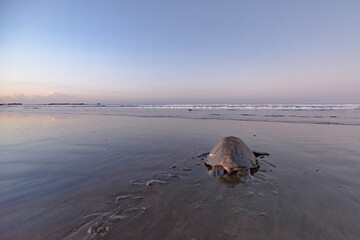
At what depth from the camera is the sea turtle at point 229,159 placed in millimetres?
4344

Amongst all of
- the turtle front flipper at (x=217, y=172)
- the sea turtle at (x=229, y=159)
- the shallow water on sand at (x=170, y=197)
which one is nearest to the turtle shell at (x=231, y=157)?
the sea turtle at (x=229, y=159)

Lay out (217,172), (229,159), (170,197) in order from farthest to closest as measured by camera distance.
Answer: (229,159) → (217,172) → (170,197)

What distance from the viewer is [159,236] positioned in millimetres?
2213

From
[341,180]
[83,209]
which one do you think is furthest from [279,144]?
[83,209]

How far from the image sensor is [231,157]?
4.49m

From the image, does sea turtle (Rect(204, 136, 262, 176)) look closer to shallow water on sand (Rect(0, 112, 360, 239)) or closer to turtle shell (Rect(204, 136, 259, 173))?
turtle shell (Rect(204, 136, 259, 173))

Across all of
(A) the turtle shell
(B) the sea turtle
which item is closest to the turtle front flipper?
(B) the sea turtle

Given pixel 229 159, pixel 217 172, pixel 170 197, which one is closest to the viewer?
pixel 170 197

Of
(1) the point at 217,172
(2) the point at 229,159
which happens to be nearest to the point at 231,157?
(2) the point at 229,159

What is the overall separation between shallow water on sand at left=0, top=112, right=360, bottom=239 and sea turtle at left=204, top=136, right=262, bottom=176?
27 centimetres

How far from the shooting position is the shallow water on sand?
2.32m

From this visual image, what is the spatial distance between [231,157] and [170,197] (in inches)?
79.4

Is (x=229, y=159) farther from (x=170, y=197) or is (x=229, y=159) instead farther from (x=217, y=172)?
(x=170, y=197)

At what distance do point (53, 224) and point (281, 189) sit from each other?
12.2 ft
